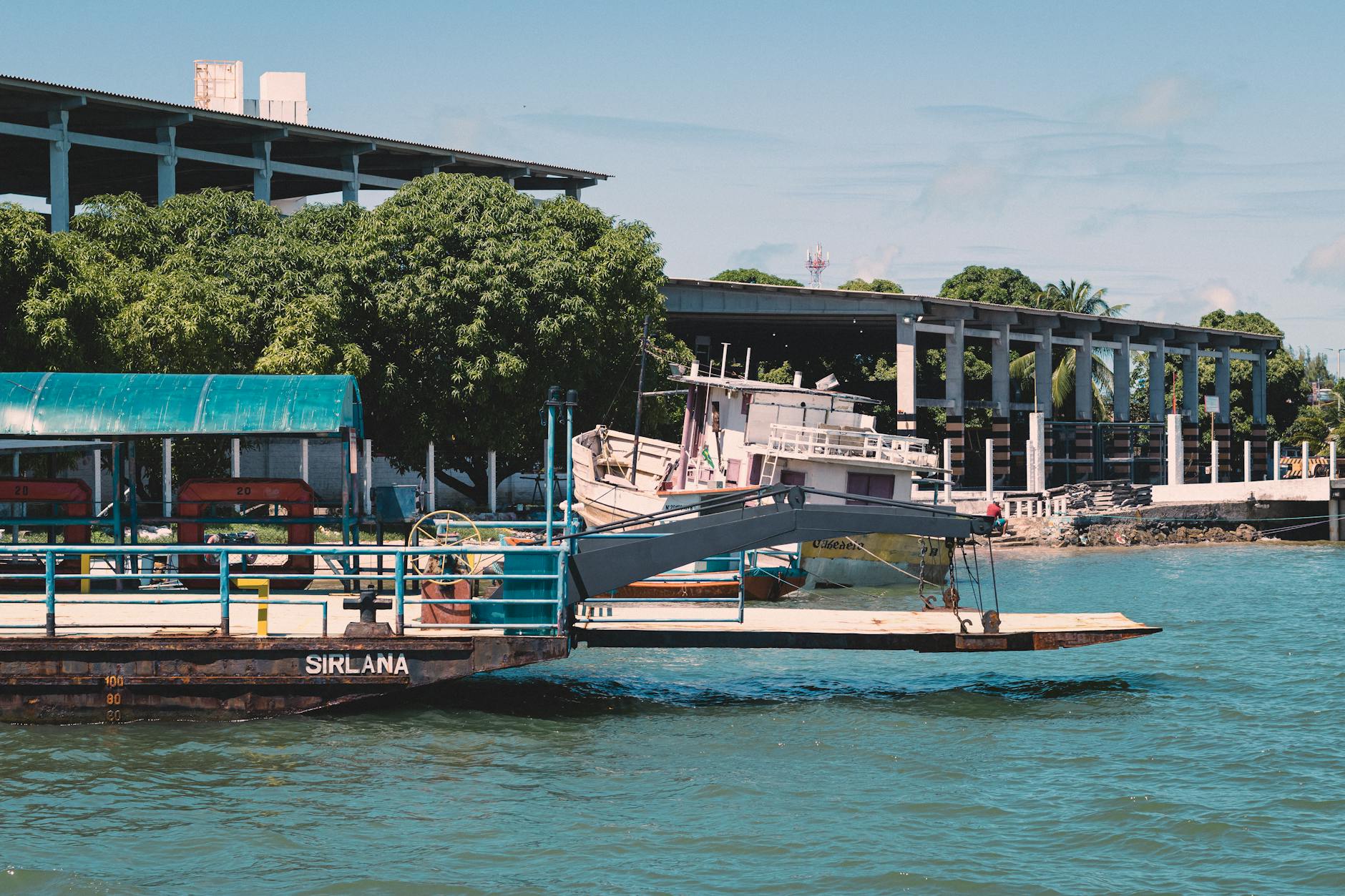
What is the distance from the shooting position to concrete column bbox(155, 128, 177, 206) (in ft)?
166

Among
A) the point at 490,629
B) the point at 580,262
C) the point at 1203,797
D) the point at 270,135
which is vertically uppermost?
the point at 270,135

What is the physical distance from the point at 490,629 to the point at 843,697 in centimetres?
489

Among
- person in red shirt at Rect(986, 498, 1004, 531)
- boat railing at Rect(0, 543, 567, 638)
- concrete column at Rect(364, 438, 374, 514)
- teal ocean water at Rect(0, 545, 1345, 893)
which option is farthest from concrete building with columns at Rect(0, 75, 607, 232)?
person in red shirt at Rect(986, 498, 1004, 531)

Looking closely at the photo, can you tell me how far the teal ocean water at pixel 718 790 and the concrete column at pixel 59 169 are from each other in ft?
114

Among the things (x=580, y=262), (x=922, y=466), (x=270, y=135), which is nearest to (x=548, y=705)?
(x=922, y=466)

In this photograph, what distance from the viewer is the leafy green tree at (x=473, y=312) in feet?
132

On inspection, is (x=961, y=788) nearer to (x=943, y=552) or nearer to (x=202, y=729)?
(x=202, y=729)

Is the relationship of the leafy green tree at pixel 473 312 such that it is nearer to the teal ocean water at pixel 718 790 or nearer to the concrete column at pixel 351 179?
the concrete column at pixel 351 179

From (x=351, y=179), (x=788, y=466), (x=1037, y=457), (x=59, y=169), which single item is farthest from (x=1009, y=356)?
(x=59, y=169)

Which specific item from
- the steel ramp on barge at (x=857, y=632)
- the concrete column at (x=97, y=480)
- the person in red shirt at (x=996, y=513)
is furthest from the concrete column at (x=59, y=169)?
the person in red shirt at (x=996, y=513)

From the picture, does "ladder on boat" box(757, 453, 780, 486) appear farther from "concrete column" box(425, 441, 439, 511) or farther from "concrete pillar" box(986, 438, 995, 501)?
"concrete pillar" box(986, 438, 995, 501)

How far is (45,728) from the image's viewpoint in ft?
46.8

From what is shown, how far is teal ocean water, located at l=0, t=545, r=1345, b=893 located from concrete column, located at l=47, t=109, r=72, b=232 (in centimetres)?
3480

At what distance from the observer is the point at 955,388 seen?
6091cm
